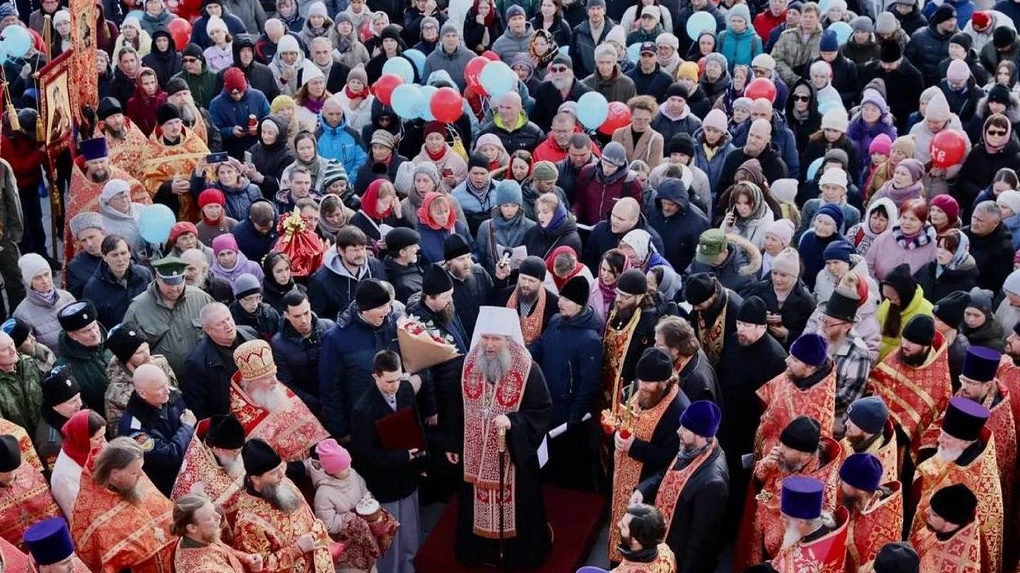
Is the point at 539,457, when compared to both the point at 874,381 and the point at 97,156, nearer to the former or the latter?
the point at 874,381

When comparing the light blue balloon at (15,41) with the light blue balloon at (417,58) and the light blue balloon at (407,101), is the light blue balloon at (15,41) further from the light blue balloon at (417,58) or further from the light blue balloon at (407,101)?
the light blue balloon at (407,101)

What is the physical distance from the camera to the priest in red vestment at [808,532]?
534 cm

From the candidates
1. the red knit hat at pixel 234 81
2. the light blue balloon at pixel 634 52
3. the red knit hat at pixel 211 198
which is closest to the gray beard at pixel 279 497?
the red knit hat at pixel 211 198

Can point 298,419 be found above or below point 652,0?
below

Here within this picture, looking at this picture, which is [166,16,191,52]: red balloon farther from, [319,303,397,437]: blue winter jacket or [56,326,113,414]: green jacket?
[319,303,397,437]: blue winter jacket

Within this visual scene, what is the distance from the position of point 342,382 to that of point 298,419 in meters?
0.46

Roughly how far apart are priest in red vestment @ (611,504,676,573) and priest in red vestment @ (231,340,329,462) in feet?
7.12

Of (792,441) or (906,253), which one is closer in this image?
(792,441)

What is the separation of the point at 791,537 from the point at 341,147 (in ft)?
21.0

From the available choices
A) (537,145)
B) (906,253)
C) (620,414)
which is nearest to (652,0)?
(537,145)

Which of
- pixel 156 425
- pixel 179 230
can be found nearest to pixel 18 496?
pixel 156 425

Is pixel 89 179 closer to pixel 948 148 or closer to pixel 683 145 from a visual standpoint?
pixel 683 145

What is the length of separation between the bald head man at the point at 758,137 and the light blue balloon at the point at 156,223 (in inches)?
183

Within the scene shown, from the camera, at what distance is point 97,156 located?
923 cm
